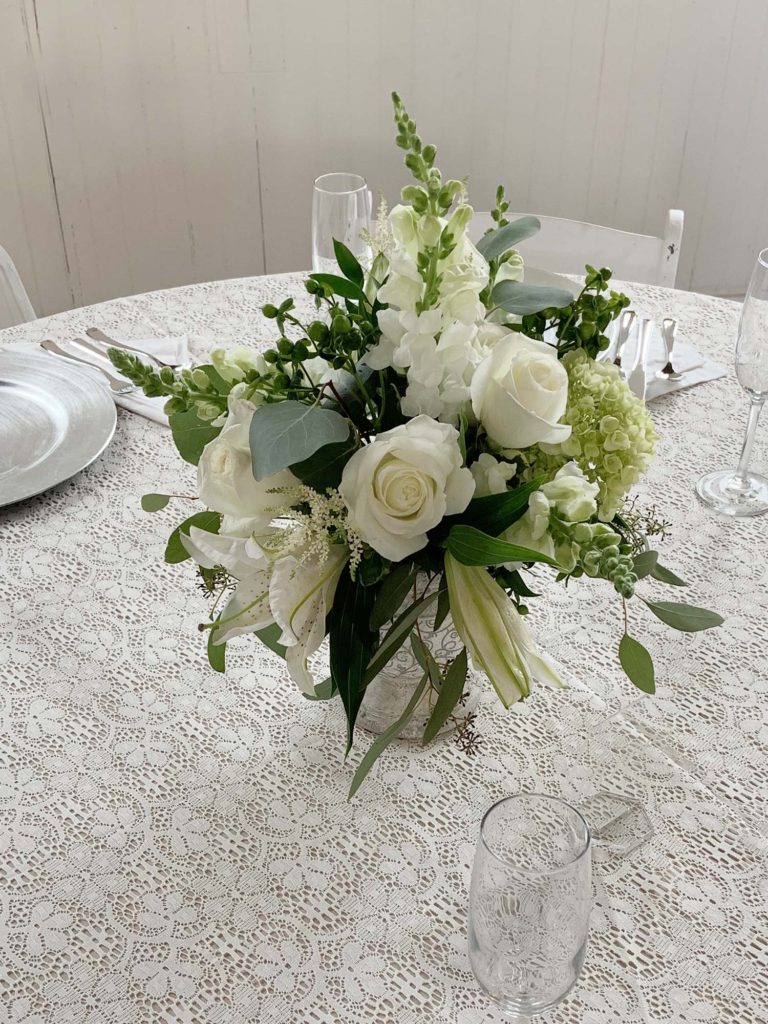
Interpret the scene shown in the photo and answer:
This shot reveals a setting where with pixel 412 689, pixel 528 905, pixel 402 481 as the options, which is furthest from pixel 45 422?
pixel 528 905

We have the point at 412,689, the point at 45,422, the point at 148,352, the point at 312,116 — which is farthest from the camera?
the point at 312,116

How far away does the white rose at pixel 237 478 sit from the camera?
686mm

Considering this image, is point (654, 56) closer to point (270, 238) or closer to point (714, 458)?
point (270, 238)

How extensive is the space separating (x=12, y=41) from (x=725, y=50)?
1.64 m

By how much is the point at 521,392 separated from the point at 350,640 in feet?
0.68

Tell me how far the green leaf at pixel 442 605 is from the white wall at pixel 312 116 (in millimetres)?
1983

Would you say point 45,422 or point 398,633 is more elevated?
point 398,633

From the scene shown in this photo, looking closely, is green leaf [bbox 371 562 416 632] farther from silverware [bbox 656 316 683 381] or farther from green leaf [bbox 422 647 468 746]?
silverware [bbox 656 316 683 381]

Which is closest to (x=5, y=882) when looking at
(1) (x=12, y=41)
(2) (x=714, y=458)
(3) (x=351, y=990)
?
(3) (x=351, y=990)

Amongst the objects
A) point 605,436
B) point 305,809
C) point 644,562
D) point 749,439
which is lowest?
point 305,809

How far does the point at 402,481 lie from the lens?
65 centimetres

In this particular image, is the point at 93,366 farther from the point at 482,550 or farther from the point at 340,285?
the point at 482,550

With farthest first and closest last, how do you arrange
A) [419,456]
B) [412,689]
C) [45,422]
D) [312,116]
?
[312,116] → [45,422] → [412,689] → [419,456]

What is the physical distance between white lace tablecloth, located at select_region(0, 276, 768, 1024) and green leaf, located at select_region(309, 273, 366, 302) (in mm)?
370
